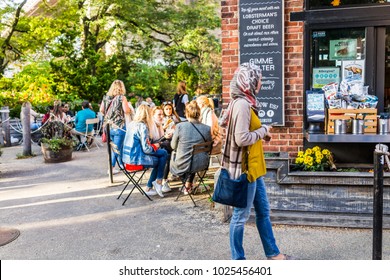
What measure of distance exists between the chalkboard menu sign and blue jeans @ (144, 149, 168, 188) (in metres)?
1.83

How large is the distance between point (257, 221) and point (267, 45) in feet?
8.33

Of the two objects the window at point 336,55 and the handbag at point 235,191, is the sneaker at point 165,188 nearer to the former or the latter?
the window at point 336,55

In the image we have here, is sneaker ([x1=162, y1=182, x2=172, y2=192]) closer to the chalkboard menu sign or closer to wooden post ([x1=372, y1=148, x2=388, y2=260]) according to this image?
the chalkboard menu sign

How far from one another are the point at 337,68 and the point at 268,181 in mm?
1912

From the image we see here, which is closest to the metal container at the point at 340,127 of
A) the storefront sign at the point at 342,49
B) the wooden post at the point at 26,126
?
the storefront sign at the point at 342,49

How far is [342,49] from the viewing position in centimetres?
593

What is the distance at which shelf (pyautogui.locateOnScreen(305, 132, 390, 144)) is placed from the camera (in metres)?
5.39

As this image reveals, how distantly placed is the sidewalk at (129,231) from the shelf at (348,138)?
3.69ft

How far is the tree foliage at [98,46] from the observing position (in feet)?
58.5

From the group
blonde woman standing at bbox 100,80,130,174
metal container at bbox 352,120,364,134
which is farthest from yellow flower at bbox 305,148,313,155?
blonde woman standing at bbox 100,80,130,174

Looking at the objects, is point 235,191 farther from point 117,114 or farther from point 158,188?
point 117,114

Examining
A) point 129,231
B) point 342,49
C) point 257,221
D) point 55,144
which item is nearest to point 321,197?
point 257,221

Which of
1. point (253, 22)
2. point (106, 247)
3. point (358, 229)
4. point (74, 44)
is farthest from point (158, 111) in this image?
point (74, 44)

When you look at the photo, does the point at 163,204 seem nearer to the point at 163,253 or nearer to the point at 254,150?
the point at 163,253
